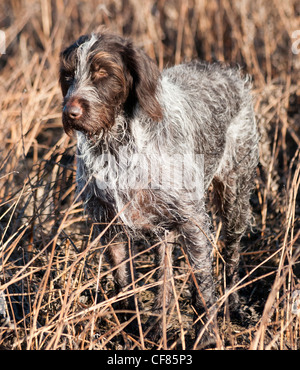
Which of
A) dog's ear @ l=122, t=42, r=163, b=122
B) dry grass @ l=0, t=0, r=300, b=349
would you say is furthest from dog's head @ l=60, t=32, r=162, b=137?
dry grass @ l=0, t=0, r=300, b=349

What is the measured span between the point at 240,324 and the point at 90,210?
1.43 metres

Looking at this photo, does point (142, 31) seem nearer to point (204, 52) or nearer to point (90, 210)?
point (204, 52)

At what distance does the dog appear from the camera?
2926mm

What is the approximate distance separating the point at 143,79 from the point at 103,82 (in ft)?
0.80

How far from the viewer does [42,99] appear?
18.7 ft

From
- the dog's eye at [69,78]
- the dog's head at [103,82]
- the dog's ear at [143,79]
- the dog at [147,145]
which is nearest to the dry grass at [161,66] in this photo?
the dog at [147,145]

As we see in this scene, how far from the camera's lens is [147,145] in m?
3.15

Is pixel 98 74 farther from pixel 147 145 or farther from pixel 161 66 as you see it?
pixel 161 66

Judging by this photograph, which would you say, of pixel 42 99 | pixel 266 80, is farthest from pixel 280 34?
pixel 42 99

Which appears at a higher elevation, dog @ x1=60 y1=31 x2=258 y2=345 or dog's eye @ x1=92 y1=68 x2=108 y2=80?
dog's eye @ x1=92 y1=68 x2=108 y2=80

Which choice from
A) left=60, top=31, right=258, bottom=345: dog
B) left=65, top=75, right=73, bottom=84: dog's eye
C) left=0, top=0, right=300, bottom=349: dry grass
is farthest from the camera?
left=0, top=0, right=300, bottom=349: dry grass

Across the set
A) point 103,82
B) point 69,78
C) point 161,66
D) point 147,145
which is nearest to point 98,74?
point 103,82

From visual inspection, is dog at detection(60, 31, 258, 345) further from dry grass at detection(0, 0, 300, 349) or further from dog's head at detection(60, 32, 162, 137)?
dry grass at detection(0, 0, 300, 349)

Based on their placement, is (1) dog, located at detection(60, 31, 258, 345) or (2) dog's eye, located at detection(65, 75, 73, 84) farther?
(2) dog's eye, located at detection(65, 75, 73, 84)
